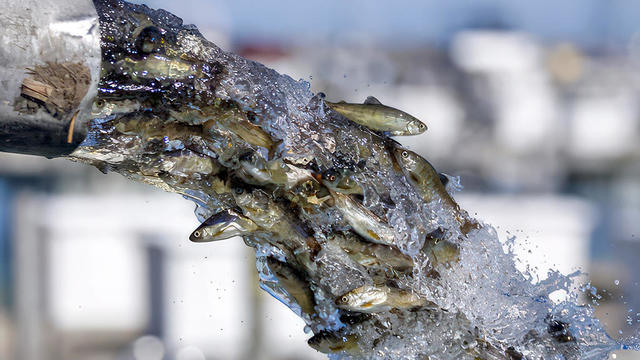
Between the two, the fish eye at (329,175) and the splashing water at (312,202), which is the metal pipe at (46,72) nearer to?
the splashing water at (312,202)

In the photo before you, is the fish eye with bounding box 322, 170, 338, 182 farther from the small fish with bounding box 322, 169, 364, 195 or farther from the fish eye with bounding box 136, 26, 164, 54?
the fish eye with bounding box 136, 26, 164, 54

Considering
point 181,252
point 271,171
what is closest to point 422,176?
point 271,171

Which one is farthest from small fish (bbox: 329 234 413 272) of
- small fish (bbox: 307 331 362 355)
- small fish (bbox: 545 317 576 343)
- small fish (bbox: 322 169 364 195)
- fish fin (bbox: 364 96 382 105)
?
small fish (bbox: 545 317 576 343)

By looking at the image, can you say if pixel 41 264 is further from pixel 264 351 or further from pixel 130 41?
pixel 130 41

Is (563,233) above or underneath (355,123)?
above

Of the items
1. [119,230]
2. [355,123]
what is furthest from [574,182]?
[355,123]

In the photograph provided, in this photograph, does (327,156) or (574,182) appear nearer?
(327,156)

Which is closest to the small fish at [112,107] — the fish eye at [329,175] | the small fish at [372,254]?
the fish eye at [329,175]
